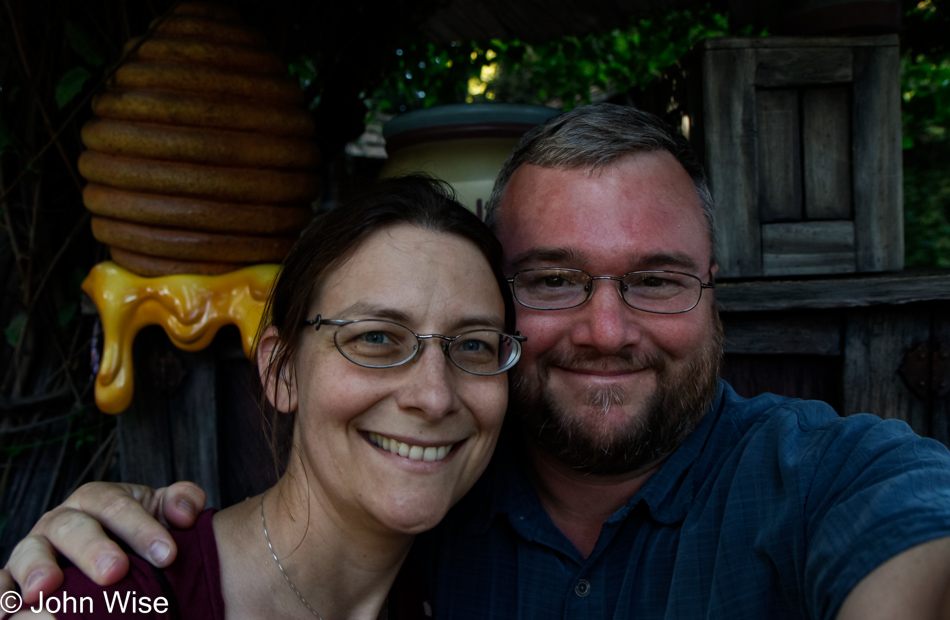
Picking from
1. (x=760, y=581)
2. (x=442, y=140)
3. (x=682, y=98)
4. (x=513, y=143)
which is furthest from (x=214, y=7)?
(x=760, y=581)

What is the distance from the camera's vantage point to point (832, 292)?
74.1 inches

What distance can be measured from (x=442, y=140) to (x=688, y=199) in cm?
85

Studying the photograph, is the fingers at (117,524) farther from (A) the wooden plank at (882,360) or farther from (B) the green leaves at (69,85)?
(A) the wooden plank at (882,360)

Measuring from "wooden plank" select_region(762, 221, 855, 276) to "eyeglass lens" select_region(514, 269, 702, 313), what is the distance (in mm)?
753

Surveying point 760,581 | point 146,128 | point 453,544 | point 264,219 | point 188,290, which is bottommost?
point 453,544

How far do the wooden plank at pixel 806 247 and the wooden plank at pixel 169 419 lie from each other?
1808mm

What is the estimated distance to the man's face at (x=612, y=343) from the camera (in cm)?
144

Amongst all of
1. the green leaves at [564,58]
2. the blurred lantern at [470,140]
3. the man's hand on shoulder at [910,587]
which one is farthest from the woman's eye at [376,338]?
the green leaves at [564,58]

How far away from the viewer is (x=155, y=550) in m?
1.15

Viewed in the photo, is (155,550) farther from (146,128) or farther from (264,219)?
(146,128)

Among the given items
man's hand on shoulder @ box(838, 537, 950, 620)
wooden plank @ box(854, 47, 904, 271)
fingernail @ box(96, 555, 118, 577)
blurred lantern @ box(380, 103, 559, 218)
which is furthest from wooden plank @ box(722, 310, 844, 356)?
fingernail @ box(96, 555, 118, 577)

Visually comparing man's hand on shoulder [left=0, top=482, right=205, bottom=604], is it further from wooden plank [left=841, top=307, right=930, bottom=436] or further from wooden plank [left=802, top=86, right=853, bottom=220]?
wooden plank [left=802, top=86, right=853, bottom=220]

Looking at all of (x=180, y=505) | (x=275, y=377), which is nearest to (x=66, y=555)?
(x=180, y=505)

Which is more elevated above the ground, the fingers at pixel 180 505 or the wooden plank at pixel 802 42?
the wooden plank at pixel 802 42
